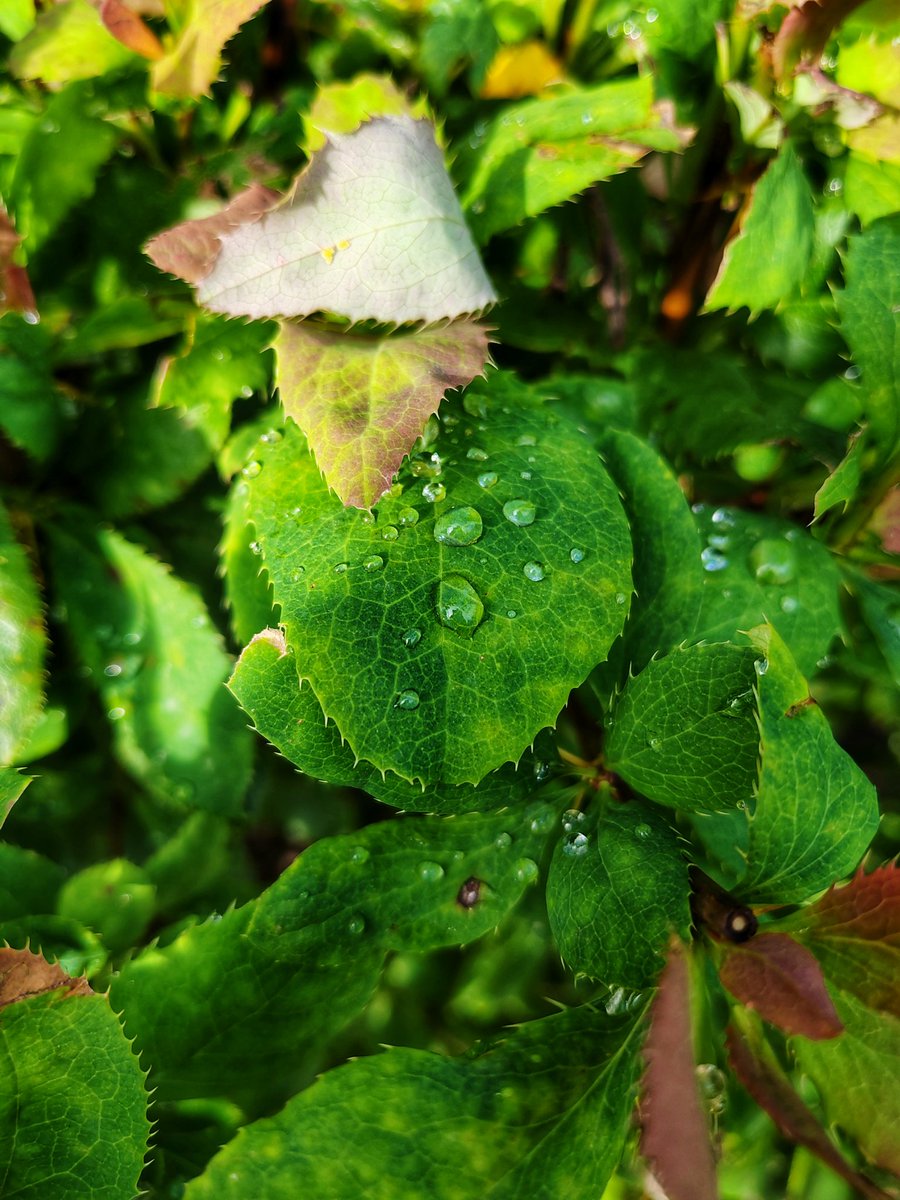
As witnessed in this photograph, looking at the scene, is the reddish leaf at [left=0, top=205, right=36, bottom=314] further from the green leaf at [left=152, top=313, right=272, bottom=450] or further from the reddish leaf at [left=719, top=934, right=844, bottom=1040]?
the reddish leaf at [left=719, top=934, right=844, bottom=1040]

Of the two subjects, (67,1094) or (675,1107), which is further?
(67,1094)

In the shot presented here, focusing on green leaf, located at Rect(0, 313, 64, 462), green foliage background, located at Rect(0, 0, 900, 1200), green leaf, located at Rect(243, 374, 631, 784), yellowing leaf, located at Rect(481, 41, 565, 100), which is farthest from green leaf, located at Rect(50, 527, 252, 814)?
yellowing leaf, located at Rect(481, 41, 565, 100)

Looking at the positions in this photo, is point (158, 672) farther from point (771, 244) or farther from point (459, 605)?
point (771, 244)

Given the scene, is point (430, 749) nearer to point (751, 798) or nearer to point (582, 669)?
point (582, 669)

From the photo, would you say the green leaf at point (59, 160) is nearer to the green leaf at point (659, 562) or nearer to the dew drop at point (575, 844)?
the green leaf at point (659, 562)

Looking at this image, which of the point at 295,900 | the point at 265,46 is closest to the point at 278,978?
the point at 295,900

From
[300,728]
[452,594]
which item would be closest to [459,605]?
[452,594]
